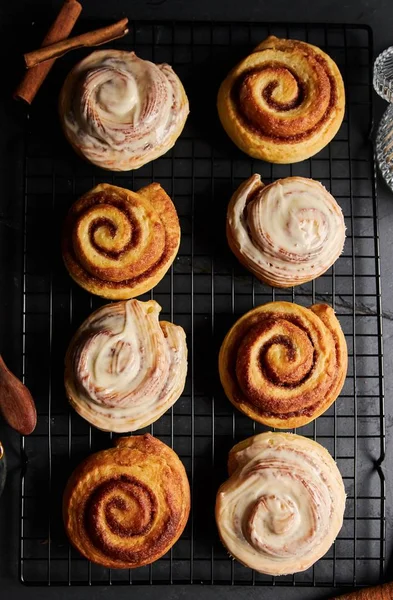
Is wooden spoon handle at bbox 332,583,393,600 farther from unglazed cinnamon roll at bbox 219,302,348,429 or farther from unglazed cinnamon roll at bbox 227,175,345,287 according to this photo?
unglazed cinnamon roll at bbox 227,175,345,287

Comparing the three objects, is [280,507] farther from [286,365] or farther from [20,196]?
[20,196]

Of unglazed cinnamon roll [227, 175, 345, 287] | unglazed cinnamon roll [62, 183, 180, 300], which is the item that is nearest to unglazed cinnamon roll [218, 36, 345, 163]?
unglazed cinnamon roll [227, 175, 345, 287]

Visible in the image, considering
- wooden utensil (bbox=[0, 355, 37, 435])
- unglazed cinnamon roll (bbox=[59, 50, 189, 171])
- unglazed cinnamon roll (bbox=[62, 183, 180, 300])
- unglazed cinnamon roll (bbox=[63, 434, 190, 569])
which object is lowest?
unglazed cinnamon roll (bbox=[63, 434, 190, 569])

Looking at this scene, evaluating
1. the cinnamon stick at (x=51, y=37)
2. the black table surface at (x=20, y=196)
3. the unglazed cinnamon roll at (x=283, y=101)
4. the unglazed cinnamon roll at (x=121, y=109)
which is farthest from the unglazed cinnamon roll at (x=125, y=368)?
the cinnamon stick at (x=51, y=37)

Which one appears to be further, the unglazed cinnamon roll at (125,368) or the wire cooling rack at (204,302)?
the wire cooling rack at (204,302)

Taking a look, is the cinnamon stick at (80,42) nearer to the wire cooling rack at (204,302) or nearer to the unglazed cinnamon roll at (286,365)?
the wire cooling rack at (204,302)

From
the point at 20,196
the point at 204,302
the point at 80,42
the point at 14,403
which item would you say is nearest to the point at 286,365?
the point at 204,302
